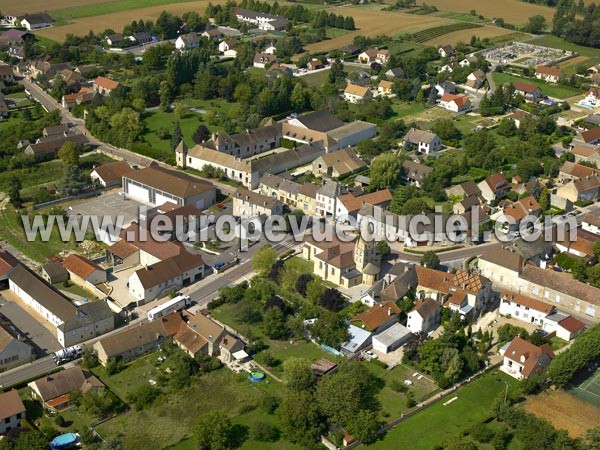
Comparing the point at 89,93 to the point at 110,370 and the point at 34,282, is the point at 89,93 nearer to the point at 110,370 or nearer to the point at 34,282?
the point at 34,282

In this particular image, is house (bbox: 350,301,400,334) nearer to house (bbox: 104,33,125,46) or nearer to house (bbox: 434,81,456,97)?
house (bbox: 434,81,456,97)

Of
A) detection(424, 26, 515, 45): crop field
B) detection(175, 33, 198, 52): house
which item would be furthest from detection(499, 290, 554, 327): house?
detection(424, 26, 515, 45): crop field

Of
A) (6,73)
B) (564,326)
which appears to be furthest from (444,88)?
(6,73)

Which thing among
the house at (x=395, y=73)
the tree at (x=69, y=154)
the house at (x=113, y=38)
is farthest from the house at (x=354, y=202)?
the house at (x=113, y=38)

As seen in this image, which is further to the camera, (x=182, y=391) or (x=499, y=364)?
(x=499, y=364)

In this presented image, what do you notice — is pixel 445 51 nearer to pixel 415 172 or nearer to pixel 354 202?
pixel 415 172

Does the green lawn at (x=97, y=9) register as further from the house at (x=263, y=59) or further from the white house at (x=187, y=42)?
the house at (x=263, y=59)

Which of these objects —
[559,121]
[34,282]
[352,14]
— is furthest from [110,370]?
[352,14]
